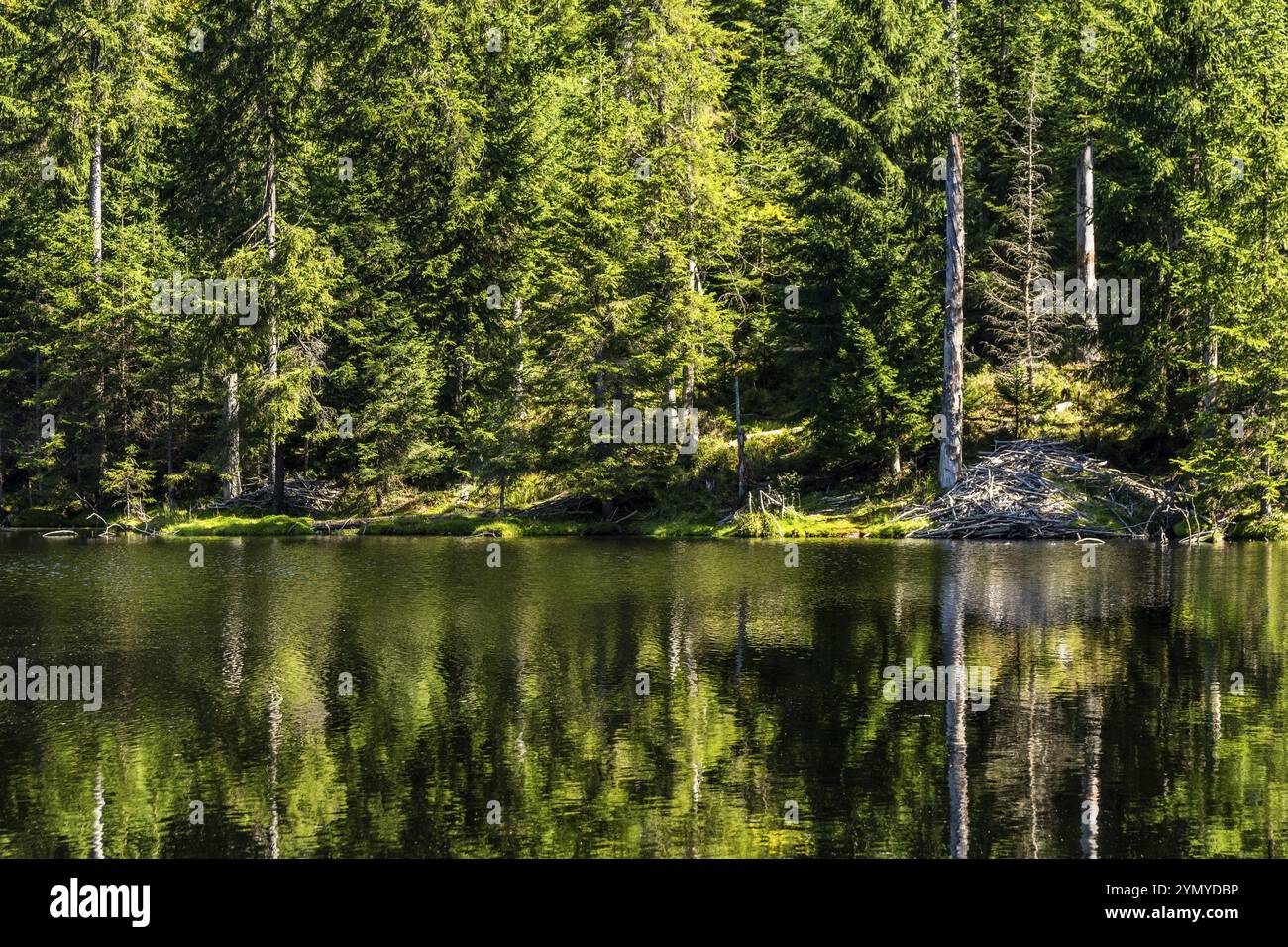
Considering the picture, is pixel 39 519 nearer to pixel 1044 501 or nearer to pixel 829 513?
pixel 829 513

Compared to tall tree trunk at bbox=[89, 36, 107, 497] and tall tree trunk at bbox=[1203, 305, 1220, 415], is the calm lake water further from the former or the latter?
tall tree trunk at bbox=[89, 36, 107, 497]

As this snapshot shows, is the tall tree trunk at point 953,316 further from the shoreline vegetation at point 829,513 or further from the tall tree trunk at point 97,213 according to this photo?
the tall tree trunk at point 97,213

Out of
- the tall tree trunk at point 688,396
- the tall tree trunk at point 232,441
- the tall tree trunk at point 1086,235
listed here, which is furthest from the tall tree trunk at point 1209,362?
the tall tree trunk at point 232,441

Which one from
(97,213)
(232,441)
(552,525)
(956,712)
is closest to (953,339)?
(552,525)

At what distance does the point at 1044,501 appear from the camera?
41.0 m

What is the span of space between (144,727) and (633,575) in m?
16.8

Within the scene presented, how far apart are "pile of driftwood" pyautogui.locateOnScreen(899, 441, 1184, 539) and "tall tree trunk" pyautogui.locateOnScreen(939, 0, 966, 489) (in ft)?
2.83

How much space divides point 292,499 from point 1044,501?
1118 inches

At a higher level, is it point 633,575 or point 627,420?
point 627,420

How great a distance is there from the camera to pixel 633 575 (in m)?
32.9

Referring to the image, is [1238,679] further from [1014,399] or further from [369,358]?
[369,358]
